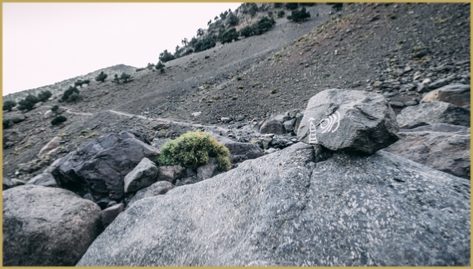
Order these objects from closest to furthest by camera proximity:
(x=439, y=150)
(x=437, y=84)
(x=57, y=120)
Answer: (x=439, y=150) → (x=437, y=84) → (x=57, y=120)

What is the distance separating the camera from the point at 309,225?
3.70 m

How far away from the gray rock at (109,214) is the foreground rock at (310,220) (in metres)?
0.78

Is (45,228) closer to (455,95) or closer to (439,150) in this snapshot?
(439,150)

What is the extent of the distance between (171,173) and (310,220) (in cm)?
592

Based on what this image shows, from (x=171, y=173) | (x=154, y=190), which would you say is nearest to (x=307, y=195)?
(x=154, y=190)

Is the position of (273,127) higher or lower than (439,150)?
lower

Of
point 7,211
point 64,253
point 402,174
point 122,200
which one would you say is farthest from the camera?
point 122,200

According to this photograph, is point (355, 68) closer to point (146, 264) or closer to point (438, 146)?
point (438, 146)

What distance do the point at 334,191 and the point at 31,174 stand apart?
17.5 metres

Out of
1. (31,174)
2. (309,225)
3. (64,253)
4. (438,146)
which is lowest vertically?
(31,174)

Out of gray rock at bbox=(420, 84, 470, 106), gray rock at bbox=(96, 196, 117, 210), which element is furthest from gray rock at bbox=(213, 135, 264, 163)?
gray rock at bbox=(420, 84, 470, 106)

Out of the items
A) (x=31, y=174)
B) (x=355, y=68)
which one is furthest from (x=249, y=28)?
(x=31, y=174)

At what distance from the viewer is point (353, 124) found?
13.4 feet

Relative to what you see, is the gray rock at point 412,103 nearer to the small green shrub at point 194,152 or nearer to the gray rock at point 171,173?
the small green shrub at point 194,152
